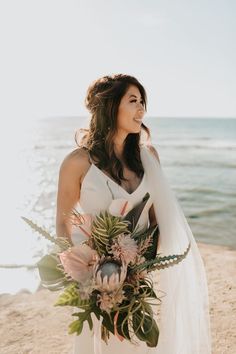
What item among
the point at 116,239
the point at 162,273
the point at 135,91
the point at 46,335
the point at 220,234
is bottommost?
the point at 220,234

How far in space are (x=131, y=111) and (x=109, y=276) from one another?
1.40m

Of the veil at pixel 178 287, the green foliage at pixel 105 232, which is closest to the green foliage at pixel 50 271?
the green foliage at pixel 105 232

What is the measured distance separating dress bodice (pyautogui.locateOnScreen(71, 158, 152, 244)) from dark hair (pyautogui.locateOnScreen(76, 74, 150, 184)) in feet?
0.25

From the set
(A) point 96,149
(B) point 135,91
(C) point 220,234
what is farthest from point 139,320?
(C) point 220,234

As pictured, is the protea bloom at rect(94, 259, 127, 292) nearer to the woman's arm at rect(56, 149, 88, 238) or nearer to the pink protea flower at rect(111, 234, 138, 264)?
Answer: the pink protea flower at rect(111, 234, 138, 264)

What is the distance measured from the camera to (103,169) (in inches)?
117

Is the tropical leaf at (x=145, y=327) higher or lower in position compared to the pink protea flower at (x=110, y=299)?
lower

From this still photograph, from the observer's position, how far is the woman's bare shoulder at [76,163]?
9.53 ft

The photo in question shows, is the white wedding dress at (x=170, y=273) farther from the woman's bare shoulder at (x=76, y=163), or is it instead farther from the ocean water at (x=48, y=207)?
the ocean water at (x=48, y=207)

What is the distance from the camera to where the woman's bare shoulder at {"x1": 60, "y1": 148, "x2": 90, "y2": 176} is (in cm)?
291

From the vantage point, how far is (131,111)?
2996 mm

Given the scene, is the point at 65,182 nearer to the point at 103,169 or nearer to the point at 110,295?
the point at 103,169

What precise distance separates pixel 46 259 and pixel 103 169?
3.10 ft

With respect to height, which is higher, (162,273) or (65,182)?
(65,182)
